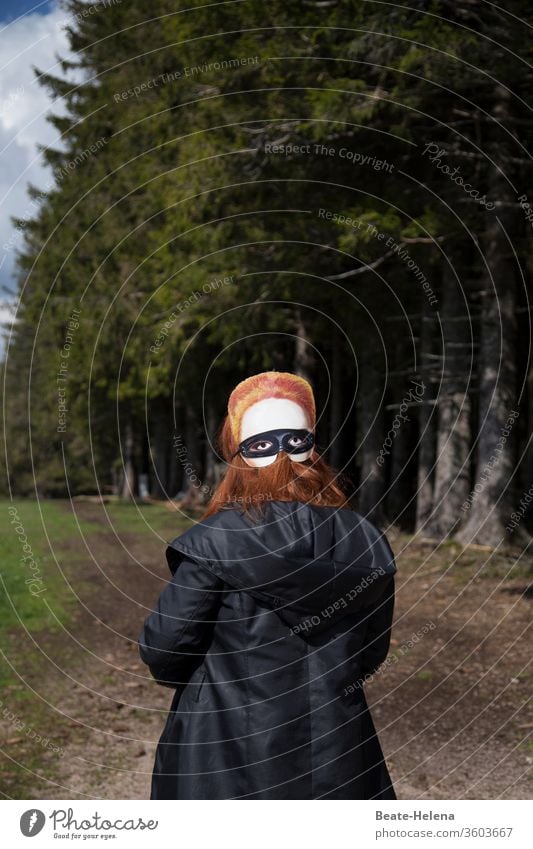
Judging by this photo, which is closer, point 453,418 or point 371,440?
point 453,418

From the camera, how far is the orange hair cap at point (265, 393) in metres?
3.19

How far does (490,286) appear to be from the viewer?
1291cm

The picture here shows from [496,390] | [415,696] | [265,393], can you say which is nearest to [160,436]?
[496,390]

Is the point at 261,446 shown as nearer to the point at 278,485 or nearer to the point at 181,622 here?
the point at 278,485

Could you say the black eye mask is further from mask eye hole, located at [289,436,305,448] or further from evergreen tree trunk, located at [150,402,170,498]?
evergreen tree trunk, located at [150,402,170,498]

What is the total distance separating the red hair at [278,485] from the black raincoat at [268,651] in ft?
0.20

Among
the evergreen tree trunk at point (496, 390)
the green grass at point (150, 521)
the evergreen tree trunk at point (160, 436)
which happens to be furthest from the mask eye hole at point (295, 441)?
the evergreen tree trunk at point (160, 436)

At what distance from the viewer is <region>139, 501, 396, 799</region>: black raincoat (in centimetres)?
280

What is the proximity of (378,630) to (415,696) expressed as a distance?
15.8 ft

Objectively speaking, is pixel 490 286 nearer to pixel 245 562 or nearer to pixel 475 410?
pixel 475 410

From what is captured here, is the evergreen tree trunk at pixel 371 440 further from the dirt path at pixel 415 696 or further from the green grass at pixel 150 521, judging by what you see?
the dirt path at pixel 415 696

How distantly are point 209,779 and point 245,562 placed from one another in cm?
77

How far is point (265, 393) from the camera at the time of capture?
3.19m

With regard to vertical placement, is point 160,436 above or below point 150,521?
above
